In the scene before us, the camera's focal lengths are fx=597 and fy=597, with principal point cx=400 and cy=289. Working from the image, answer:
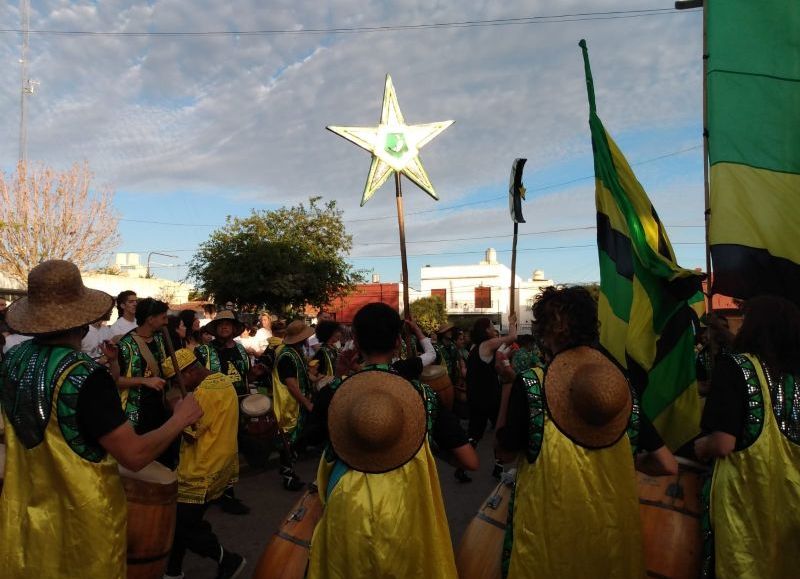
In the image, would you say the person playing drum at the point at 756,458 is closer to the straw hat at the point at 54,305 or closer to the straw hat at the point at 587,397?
the straw hat at the point at 587,397

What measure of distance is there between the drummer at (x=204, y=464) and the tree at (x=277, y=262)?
18277mm

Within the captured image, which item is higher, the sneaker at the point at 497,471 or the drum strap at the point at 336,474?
the drum strap at the point at 336,474

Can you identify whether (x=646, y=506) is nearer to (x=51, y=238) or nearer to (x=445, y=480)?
(x=445, y=480)

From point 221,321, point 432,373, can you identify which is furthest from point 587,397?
point 221,321

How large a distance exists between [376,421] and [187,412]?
839mm

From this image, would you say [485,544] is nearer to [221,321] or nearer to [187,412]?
[187,412]

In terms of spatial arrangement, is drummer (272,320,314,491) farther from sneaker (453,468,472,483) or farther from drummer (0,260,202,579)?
drummer (0,260,202,579)

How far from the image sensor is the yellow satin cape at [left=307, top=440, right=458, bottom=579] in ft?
7.66

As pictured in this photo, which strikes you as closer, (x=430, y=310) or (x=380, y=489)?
(x=380, y=489)

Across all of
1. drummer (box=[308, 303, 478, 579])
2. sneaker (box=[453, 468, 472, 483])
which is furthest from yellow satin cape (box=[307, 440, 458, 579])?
sneaker (box=[453, 468, 472, 483])

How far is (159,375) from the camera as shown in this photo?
4.89m

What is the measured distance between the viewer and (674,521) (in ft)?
9.75

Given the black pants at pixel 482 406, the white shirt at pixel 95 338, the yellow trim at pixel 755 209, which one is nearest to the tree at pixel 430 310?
the white shirt at pixel 95 338

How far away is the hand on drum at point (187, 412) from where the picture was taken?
2.48m
